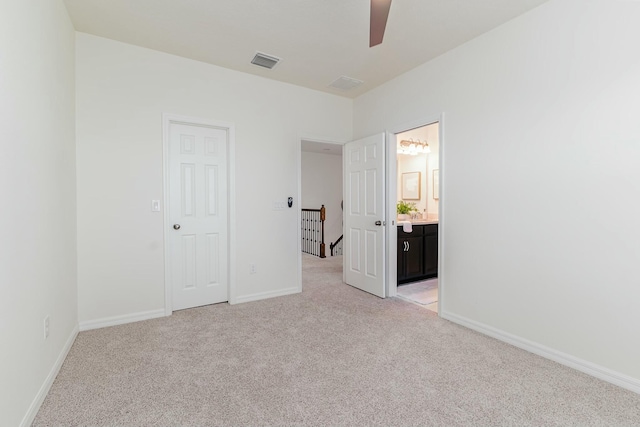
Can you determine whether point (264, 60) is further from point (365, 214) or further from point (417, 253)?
point (417, 253)

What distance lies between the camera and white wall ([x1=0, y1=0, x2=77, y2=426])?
1403 mm

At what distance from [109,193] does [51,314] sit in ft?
4.04

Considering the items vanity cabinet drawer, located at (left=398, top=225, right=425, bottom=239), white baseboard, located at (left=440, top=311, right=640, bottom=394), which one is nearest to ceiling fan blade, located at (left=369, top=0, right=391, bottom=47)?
white baseboard, located at (left=440, top=311, right=640, bottom=394)

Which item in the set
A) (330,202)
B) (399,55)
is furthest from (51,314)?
(330,202)

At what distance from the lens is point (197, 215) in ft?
11.1

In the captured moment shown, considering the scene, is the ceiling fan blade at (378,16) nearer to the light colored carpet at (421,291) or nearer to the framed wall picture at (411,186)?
the light colored carpet at (421,291)

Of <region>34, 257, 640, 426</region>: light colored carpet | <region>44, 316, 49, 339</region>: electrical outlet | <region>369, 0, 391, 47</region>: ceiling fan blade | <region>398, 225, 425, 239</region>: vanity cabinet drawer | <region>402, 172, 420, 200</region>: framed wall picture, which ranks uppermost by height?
<region>369, 0, 391, 47</region>: ceiling fan blade

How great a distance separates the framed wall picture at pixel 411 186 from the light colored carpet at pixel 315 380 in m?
2.84

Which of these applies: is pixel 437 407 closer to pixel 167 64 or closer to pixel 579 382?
pixel 579 382

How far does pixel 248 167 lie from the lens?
11.8 ft

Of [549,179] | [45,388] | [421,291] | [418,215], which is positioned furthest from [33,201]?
[418,215]

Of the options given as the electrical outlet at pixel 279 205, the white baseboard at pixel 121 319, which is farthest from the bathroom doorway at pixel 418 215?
the white baseboard at pixel 121 319

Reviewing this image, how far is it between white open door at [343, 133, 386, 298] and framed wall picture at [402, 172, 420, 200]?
1.69 metres

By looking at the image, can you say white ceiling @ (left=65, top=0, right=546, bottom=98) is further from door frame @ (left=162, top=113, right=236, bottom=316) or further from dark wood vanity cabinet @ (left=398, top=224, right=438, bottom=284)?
dark wood vanity cabinet @ (left=398, top=224, right=438, bottom=284)
